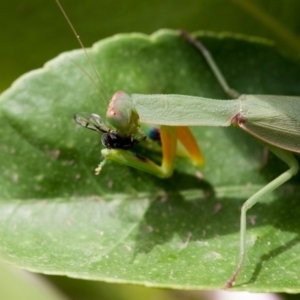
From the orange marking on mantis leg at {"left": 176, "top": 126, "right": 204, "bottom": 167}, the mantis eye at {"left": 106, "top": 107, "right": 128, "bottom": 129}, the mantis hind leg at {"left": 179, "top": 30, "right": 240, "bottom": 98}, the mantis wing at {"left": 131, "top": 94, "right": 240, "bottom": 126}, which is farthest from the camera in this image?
the mantis hind leg at {"left": 179, "top": 30, "right": 240, "bottom": 98}

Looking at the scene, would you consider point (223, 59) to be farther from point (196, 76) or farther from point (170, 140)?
point (170, 140)

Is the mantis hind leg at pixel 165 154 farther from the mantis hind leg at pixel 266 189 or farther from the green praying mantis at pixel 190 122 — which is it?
the mantis hind leg at pixel 266 189

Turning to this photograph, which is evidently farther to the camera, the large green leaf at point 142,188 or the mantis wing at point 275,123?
the mantis wing at point 275,123

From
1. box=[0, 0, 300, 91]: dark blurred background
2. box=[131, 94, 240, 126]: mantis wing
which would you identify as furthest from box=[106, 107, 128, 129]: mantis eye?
box=[0, 0, 300, 91]: dark blurred background

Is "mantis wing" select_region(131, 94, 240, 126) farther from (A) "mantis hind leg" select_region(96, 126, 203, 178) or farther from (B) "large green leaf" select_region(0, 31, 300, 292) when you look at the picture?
(B) "large green leaf" select_region(0, 31, 300, 292)

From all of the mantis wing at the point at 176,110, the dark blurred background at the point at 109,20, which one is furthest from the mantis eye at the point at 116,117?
the dark blurred background at the point at 109,20

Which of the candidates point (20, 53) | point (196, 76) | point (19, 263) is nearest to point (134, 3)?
point (196, 76)
